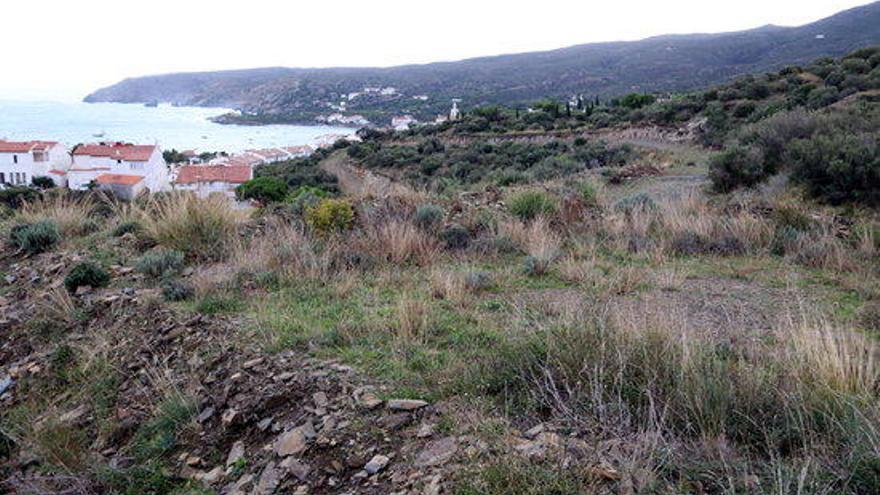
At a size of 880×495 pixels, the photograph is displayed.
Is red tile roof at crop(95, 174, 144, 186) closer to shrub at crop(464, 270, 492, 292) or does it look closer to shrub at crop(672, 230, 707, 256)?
shrub at crop(464, 270, 492, 292)

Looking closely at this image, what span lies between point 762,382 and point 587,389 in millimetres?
829

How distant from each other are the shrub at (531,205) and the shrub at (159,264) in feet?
15.8

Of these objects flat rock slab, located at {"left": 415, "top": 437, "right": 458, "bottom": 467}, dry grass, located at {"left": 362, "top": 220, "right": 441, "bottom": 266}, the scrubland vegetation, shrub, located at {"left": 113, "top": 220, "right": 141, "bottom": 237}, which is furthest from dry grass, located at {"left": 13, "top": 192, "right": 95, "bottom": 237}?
flat rock slab, located at {"left": 415, "top": 437, "right": 458, "bottom": 467}

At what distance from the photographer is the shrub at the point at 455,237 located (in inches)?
288

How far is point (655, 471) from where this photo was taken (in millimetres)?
2191

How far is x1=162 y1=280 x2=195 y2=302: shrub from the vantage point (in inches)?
204

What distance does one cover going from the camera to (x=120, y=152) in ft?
107

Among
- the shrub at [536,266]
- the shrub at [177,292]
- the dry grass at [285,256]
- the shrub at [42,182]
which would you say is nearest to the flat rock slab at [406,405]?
the dry grass at [285,256]

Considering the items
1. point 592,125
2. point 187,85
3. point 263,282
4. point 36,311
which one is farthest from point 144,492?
point 187,85

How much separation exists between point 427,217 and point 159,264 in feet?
11.2

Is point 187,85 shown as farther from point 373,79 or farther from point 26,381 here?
point 26,381

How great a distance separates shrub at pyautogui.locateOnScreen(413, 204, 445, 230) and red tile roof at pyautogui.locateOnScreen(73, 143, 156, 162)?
2937 centimetres

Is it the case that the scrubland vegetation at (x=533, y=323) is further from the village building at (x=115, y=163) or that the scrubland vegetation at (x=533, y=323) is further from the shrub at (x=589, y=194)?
the village building at (x=115, y=163)

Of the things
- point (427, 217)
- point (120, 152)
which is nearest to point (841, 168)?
point (427, 217)
